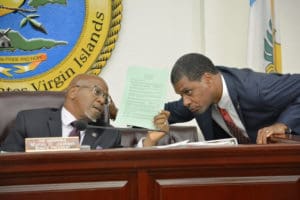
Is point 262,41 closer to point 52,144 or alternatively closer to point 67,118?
point 67,118

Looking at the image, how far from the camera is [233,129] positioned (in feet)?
8.30

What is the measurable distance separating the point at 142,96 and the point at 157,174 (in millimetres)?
772

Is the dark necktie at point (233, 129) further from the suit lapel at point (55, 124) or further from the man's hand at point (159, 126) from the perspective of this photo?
the suit lapel at point (55, 124)

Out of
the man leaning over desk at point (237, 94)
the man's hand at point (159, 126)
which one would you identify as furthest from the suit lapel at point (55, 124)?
the man leaning over desk at point (237, 94)

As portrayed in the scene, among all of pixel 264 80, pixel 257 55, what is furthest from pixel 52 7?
pixel 264 80

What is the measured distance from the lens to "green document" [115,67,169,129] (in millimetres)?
2197

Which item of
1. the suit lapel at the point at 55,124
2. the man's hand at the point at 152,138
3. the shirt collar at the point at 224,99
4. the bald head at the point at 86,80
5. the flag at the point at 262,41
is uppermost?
the flag at the point at 262,41

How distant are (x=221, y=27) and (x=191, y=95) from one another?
142 centimetres

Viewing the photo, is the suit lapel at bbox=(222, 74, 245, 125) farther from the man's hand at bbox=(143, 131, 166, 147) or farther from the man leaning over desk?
the man's hand at bbox=(143, 131, 166, 147)

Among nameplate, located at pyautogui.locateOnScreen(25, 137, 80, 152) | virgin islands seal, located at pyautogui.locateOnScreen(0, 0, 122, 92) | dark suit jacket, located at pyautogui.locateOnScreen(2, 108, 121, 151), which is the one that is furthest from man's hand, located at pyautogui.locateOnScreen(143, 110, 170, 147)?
virgin islands seal, located at pyautogui.locateOnScreen(0, 0, 122, 92)

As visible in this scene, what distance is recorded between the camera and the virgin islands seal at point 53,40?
3645mm

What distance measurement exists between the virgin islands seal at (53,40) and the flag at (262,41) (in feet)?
3.19

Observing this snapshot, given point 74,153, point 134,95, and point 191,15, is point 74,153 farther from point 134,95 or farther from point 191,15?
point 191,15

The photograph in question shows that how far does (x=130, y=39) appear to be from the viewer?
378 cm
